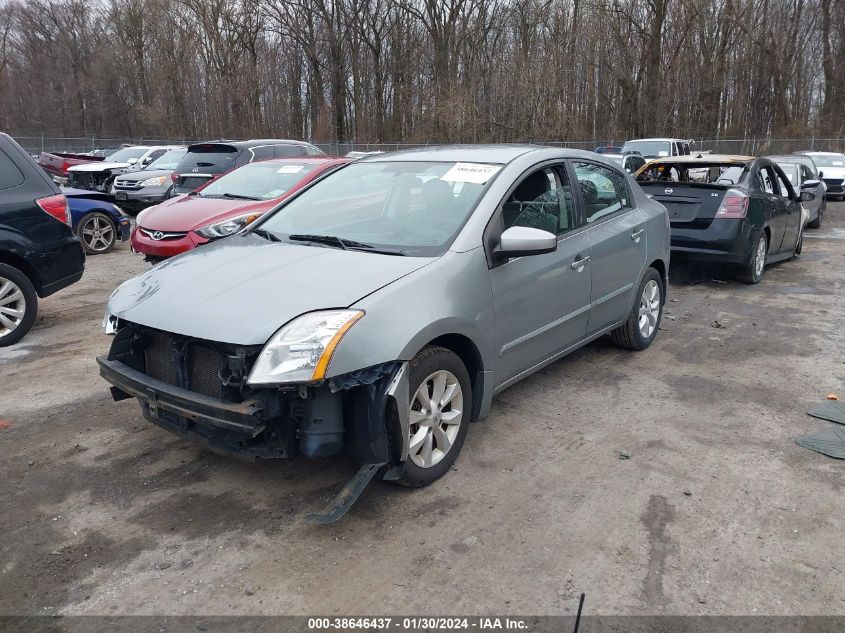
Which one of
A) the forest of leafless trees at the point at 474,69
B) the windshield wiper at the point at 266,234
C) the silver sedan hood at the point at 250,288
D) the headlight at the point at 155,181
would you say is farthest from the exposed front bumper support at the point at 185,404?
the forest of leafless trees at the point at 474,69

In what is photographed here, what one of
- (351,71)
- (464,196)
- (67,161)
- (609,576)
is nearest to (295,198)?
(464,196)

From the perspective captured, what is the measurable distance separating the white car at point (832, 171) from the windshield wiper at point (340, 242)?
20.1 metres

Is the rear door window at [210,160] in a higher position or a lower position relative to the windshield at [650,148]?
lower

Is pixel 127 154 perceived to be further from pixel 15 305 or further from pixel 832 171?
pixel 832 171

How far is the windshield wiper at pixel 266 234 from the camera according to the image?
4430 mm

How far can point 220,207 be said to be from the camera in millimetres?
8461

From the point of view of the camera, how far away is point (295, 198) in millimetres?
5008

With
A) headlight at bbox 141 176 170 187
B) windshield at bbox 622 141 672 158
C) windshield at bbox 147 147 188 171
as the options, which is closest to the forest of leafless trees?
windshield at bbox 622 141 672 158

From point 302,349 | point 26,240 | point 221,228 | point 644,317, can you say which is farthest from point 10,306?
point 644,317

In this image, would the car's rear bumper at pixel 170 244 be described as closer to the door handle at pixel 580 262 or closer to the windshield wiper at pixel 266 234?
the windshield wiper at pixel 266 234

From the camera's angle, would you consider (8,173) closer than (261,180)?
Yes

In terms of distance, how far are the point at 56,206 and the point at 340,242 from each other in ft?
13.0

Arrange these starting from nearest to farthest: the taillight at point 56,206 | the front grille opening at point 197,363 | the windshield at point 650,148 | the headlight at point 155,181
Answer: the front grille opening at point 197,363 < the taillight at point 56,206 < the headlight at point 155,181 < the windshield at point 650,148

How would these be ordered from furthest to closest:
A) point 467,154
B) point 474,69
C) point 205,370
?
1. point 474,69
2. point 467,154
3. point 205,370
